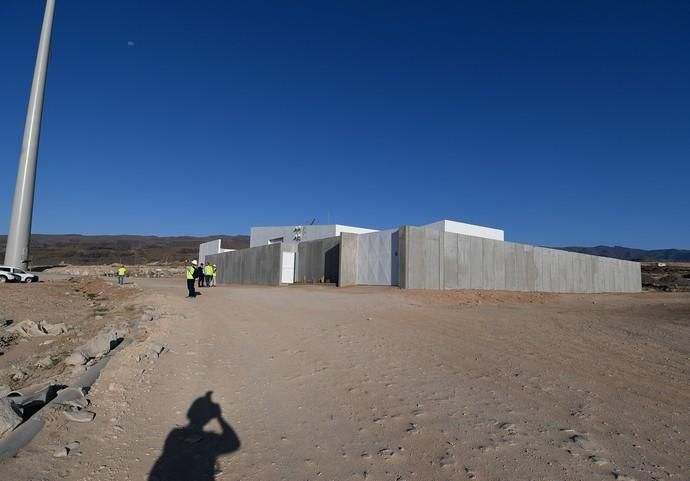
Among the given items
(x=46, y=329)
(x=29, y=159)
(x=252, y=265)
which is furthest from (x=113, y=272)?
(x=46, y=329)

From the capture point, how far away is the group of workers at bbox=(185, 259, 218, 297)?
51.8ft

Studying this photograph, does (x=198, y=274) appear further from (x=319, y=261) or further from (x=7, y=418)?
(x=7, y=418)

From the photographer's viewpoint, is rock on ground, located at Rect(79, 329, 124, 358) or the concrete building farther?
the concrete building

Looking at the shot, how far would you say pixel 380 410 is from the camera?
457 centimetres

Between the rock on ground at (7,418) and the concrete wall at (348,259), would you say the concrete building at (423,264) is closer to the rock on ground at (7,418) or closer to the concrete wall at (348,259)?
the concrete wall at (348,259)

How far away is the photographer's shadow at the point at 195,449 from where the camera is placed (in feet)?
10.9

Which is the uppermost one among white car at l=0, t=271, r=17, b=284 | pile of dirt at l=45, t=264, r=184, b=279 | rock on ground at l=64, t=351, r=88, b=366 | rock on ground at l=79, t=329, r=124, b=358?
pile of dirt at l=45, t=264, r=184, b=279

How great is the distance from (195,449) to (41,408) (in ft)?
5.64

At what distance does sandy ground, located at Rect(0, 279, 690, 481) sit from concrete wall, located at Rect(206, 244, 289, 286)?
856 inches

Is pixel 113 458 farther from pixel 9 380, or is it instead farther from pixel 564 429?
pixel 9 380

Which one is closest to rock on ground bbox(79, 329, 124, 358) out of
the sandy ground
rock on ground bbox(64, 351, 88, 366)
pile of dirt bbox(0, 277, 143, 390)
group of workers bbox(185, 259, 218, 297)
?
rock on ground bbox(64, 351, 88, 366)

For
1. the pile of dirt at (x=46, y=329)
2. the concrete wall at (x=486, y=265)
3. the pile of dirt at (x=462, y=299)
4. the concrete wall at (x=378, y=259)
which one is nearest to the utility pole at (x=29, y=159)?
the pile of dirt at (x=46, y=329)

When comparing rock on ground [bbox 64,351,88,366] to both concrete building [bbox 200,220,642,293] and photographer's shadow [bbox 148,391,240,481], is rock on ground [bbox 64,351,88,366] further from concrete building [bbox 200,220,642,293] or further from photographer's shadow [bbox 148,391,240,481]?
concrete building [bbox 200,220,642,293]

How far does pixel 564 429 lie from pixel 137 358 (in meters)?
5.25
